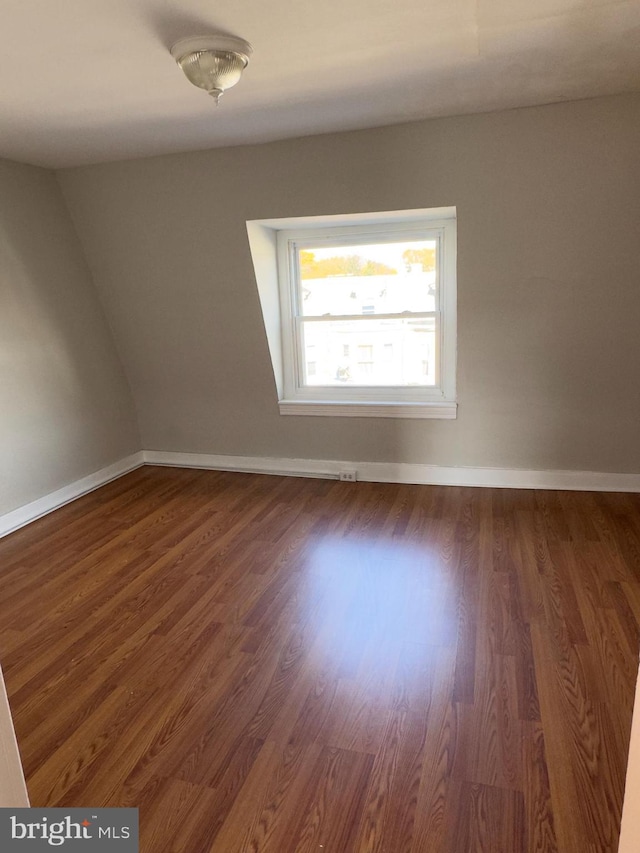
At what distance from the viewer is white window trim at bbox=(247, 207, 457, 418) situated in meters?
3.82

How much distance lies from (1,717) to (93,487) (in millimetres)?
3658

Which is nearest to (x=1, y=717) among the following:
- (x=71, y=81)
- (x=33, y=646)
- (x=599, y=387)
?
(x=33, y=646)

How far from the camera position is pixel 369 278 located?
161 inches

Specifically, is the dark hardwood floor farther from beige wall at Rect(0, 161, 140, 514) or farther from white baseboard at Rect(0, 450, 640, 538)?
beige wall at Rect(0, 161, 140, 514)

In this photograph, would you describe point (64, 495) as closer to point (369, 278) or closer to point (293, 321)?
point (293, 321)

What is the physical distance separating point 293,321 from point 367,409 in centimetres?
89

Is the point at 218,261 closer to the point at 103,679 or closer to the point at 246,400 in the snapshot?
the point at 246,400

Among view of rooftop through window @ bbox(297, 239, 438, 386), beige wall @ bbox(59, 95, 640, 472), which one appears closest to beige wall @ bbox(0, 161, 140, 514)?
beige wall @ bbox(59, 95, 640, 472)

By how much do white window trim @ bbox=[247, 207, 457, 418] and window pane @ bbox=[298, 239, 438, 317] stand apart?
0.11 m

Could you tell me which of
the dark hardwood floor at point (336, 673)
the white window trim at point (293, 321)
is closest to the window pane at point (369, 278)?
the white window trim at point (293, 321)

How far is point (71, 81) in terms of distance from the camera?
2.28 m
